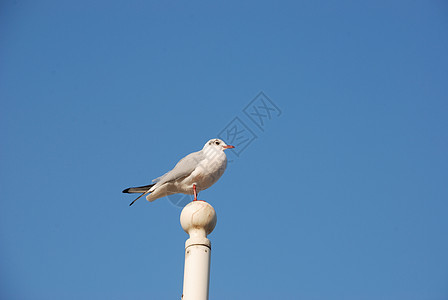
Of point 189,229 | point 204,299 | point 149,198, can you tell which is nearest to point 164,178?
point 149,198

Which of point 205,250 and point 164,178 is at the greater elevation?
point 164,178

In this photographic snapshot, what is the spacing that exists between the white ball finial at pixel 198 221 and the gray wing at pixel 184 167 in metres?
2.45

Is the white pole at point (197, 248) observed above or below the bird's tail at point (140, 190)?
below

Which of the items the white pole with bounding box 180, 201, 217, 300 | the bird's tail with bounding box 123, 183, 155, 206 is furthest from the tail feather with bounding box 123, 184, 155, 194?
the white pole with bounding box 180, 201, 217, 300

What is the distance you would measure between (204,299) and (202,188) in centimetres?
366

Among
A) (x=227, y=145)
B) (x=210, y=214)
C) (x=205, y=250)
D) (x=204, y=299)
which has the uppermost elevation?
(x=227, y=145)

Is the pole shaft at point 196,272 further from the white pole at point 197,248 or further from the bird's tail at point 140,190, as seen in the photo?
the bird's tail at point 140,190

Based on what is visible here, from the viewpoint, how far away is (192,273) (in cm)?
834

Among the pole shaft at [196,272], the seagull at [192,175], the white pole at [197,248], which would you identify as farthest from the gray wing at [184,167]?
the pole shaft at [196,272]

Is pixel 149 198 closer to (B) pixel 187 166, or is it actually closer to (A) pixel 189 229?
(B) pixel 187 166

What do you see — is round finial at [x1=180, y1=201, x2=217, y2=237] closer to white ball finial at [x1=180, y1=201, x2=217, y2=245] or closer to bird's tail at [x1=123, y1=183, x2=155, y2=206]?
white ball finial at [x1=180, y1=201, x2=217, y2=245]

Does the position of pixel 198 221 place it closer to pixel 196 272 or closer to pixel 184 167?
pixel 196 272

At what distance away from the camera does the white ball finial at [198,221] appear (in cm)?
872

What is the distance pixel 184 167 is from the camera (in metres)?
11.4
